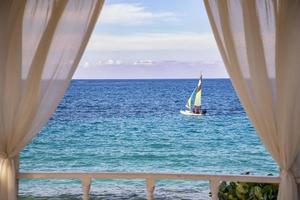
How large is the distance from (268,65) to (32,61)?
1.44m

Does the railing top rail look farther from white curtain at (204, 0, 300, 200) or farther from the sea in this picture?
the sea

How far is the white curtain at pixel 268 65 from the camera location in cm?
252

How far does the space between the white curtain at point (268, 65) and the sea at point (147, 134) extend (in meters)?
11.6

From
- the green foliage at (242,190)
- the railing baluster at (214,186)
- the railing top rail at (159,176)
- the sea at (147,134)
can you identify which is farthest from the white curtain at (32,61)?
the sea at (147,134)

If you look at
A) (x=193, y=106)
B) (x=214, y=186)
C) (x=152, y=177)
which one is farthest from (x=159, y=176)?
(x=193, y=106)

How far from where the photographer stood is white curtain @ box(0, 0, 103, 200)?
8.71 ft

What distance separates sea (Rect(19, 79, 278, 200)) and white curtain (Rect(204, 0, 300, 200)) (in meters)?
11.6

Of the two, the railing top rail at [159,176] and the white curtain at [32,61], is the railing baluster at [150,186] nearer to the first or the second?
the railing top rail at [159,176]

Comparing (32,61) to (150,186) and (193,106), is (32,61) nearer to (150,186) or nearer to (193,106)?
(150,186)

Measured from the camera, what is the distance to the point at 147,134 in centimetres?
1670

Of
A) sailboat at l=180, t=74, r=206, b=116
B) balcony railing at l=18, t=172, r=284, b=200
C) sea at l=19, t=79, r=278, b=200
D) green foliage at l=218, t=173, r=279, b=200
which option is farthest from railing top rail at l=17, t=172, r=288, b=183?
sailboat at l=180, t=74, r=206, b=116

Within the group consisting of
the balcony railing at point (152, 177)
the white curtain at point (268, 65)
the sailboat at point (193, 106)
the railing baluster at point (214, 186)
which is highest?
the sailboat at point (193, 106)

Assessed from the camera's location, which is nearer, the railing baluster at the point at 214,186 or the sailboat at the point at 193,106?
the railing baluster at the point at 214,186

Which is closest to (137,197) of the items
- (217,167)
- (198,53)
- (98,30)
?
(217,167)
